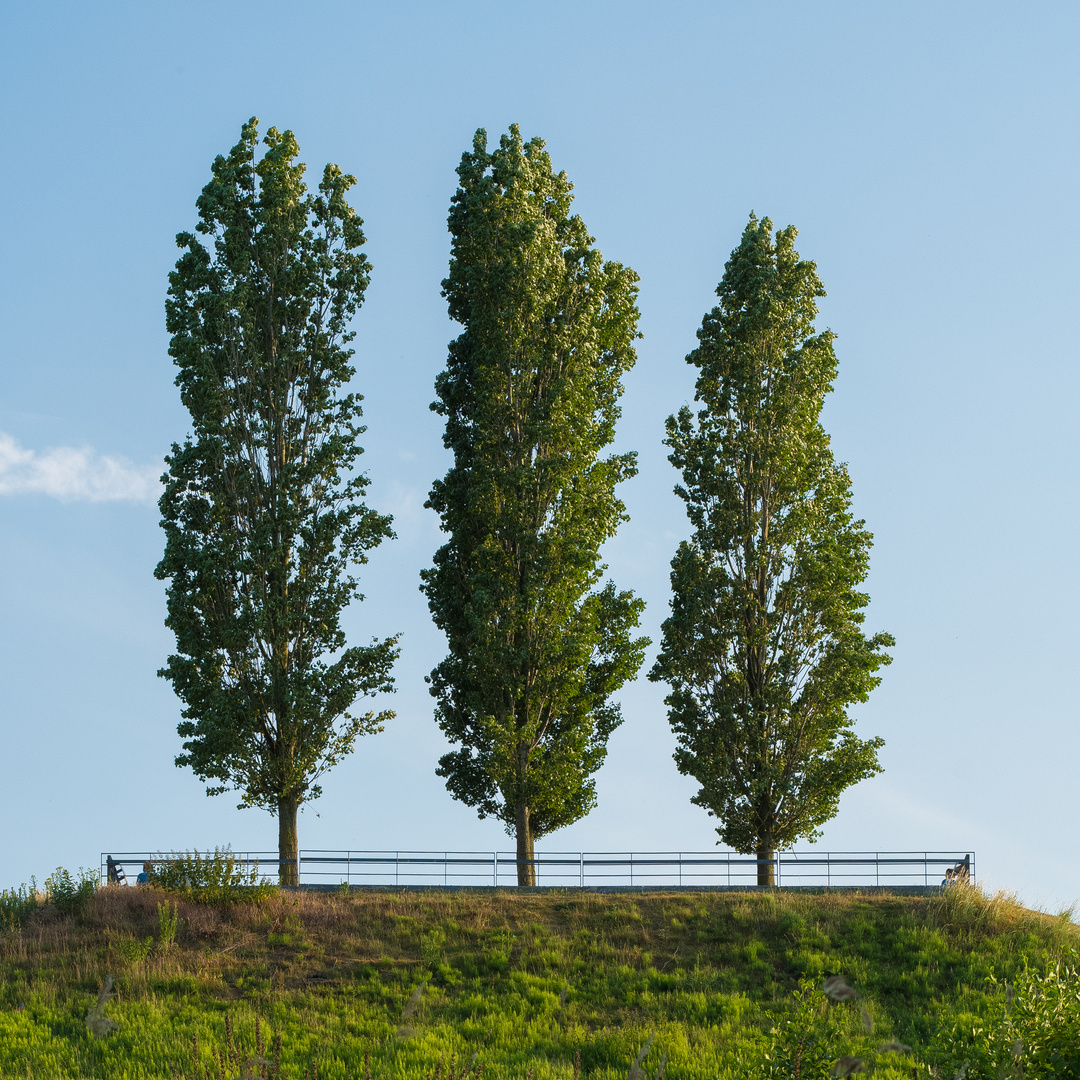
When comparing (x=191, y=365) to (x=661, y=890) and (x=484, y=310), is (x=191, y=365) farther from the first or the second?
(x=661, y=890)

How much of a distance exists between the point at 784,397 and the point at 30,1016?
2162 cm

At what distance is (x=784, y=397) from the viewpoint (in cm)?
2909

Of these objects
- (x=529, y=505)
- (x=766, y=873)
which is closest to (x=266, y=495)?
(x=529, y=505)

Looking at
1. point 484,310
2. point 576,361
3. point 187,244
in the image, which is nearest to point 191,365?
point 187,244

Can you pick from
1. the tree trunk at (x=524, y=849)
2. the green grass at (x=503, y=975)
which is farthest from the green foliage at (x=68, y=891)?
the tree trunk at (x=524, y=849)

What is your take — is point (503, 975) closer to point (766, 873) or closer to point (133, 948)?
point (133, 948)

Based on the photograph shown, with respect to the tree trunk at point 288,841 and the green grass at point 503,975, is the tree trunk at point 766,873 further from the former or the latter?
the tree trunk at point 288,841

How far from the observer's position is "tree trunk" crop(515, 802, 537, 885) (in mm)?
25297

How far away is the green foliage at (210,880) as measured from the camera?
71.2ft

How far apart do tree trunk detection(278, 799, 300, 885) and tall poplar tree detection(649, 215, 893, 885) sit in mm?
9447

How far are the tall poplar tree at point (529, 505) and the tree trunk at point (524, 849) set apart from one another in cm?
5

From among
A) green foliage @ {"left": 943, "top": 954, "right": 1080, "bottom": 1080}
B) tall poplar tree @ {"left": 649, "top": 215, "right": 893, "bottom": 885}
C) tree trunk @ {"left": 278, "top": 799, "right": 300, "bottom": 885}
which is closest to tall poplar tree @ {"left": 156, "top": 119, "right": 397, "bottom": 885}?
tree trunk @ {"left": 278, "top": 799, "right": 300, "bottom": 885}

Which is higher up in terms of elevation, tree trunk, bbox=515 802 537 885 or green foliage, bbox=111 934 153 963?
tree trunk, bbox=515 802 537 885

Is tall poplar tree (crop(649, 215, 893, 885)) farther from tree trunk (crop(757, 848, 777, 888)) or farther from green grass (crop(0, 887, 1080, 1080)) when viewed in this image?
green grass (crop(0, 887, 1080, 1080))
